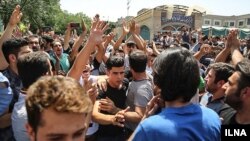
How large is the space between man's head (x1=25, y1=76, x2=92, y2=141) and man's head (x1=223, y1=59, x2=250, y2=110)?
5.25ft

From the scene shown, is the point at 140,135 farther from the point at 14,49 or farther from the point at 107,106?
the point at 14,49

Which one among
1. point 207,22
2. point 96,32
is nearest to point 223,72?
point 96,32

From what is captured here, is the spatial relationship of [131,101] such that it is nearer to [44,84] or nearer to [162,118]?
[162,118]

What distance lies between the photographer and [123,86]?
3.87 metres

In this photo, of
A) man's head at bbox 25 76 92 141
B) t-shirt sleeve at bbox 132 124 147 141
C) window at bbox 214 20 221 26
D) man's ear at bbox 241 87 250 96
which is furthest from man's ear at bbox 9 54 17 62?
window at bbox 214 20 221 26

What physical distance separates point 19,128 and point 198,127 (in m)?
1.32

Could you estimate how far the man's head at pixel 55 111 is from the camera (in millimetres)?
1676

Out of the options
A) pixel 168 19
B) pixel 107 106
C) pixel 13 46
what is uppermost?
pixel 168 19

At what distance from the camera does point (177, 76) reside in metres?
2.02

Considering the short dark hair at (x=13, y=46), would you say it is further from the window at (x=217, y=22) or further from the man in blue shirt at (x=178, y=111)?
the window at (x=217, y=22)

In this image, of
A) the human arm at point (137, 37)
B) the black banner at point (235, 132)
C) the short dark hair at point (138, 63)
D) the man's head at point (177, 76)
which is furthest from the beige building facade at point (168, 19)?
the man's head at point (177, 76)

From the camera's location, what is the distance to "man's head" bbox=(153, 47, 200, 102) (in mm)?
2020

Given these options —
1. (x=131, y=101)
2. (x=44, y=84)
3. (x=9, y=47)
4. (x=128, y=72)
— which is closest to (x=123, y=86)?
(x=131, y=101)

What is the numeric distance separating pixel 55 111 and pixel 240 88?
1.81 m
